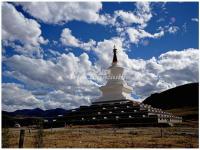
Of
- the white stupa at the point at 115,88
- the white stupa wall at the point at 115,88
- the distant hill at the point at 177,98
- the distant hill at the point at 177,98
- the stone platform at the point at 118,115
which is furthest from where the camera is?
the distant hill at the point at 177,98

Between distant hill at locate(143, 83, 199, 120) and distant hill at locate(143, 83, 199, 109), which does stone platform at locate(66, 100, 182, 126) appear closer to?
distant hill at locate(143, 83, 199, 120)

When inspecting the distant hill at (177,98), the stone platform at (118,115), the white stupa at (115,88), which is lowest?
the stone platform at (118,115)

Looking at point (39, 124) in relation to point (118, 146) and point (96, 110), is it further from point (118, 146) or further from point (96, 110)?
point (96, 110)

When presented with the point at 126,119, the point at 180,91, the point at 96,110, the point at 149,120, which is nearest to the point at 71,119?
the point at 96,110

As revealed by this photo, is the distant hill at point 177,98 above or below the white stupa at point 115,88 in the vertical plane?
above

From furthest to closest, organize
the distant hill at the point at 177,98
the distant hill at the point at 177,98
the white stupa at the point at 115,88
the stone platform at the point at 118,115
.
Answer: the distant hill at the point at 177,98, the distant hill at the point at 177,98, the white stupa at the point at 115,88, the stone platform at the point at 118,115

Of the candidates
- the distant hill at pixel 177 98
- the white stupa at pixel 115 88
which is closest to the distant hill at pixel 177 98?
the distant hill at pixel 177 98

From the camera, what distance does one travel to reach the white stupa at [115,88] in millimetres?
38125

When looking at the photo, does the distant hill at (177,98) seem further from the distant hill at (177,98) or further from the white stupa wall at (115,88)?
the white stupa wall at (115,88)

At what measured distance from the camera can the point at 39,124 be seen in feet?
40.1

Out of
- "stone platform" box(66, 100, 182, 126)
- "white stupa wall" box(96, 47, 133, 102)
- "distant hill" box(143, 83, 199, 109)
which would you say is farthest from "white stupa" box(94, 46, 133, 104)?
"distant hill" box(143, 83, 199, 109)

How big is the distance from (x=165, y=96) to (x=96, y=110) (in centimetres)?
5680

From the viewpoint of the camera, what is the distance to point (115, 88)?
3884 centimetres

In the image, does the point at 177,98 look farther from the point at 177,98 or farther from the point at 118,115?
the point at 118,115
